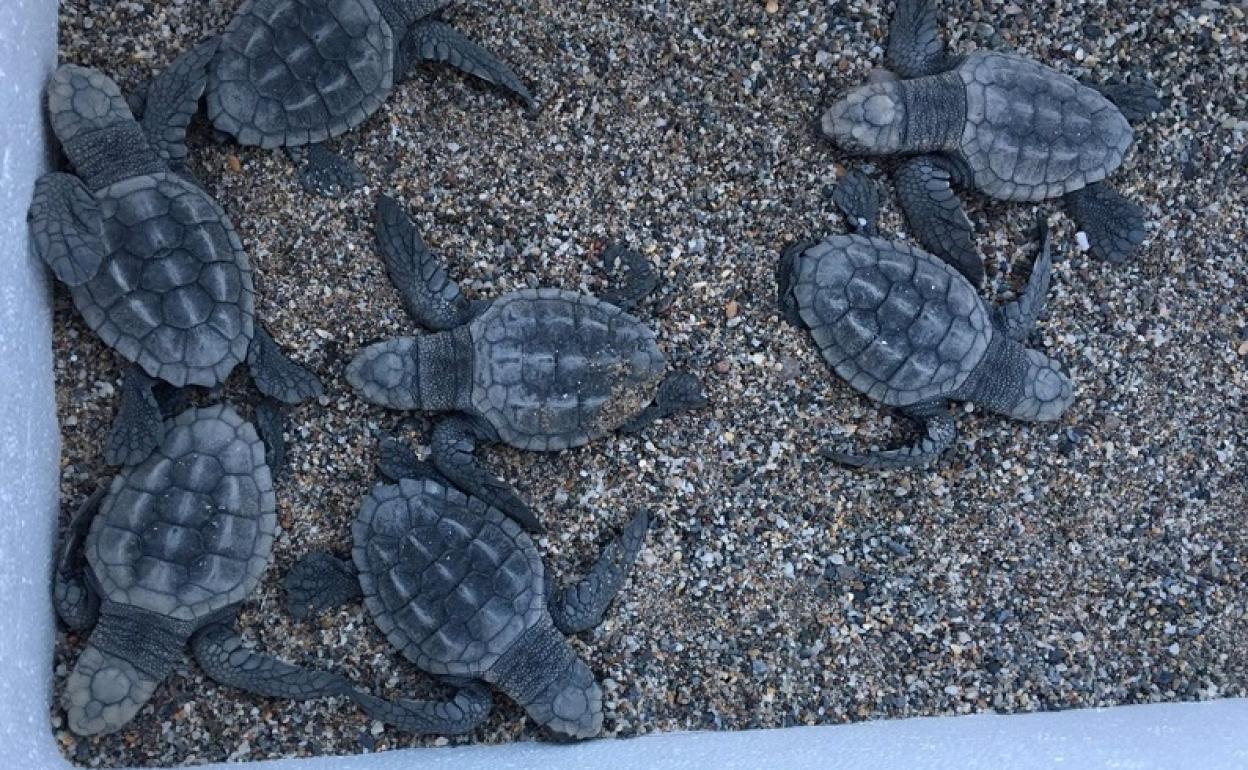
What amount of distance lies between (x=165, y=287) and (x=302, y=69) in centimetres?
62

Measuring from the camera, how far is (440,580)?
2.50 metres

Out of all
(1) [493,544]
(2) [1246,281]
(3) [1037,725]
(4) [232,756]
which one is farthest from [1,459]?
(2) [1246,281]

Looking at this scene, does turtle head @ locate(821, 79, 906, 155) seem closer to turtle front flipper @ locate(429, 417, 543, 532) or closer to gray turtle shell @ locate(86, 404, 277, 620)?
turtle front flipper @ locate(429, 417, 543, 532)

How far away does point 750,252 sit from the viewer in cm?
277

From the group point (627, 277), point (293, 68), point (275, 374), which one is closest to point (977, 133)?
point (627, 277)

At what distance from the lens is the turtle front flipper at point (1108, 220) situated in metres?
2.84

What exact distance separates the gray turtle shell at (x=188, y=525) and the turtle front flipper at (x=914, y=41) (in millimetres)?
1932

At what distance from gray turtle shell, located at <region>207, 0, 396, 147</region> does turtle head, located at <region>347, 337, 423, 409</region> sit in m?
0.56

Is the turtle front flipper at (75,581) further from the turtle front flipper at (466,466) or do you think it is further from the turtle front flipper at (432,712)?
the turtle front flipper at (466,466)

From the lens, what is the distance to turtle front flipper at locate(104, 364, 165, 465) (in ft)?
8.05

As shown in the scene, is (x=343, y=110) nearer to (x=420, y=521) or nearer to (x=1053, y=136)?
(x=420, y=521)

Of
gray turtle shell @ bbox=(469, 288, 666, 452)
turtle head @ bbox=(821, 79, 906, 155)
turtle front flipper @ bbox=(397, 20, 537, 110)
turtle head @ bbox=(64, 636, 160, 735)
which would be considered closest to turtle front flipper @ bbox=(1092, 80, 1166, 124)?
turtle head @ bbox=(821, 79, 906, 155)

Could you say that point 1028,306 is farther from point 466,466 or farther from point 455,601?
point 455,601

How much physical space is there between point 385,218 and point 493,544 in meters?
0.85
